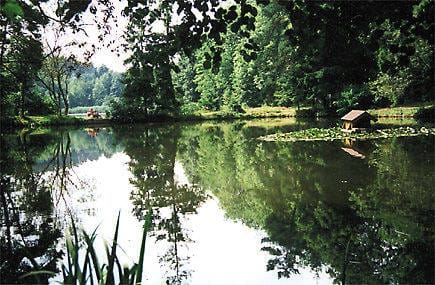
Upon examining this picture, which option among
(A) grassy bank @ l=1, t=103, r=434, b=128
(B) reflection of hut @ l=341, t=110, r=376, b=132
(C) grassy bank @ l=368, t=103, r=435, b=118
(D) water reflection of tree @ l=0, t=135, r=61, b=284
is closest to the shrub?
(A) grassy bank @ l=1, t=103, r=434, b=128

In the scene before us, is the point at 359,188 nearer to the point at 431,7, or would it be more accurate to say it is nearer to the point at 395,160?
the point at 395,160

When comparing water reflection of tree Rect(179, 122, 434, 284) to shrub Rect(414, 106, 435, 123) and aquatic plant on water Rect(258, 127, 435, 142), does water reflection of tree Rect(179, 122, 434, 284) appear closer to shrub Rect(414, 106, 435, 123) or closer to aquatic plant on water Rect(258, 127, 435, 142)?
aquatic plant on water Rect(258, 127, 435, 142)

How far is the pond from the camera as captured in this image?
391 centimetres

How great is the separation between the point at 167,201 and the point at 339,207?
2.96 m

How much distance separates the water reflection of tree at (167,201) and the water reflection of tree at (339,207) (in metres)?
0.68

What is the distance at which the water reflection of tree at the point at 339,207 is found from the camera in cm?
391

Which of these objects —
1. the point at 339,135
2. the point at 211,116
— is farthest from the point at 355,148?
the point at 211,116

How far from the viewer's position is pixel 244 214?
6051 mm

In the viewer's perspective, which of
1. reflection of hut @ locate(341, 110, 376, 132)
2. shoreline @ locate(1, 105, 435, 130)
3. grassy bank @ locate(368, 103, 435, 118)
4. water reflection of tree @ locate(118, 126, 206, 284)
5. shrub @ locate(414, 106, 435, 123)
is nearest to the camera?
water reflection of tree @ locate(118, 126, 206, 284)

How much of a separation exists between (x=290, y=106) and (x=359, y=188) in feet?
119

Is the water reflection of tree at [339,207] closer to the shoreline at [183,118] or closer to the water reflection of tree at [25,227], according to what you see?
the water reflection of tree at [25,227]

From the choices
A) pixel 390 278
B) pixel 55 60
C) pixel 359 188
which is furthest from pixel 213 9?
pixel 55 60

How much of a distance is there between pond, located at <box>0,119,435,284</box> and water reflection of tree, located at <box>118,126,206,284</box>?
22 mm

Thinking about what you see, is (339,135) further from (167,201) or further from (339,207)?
(167,201)
